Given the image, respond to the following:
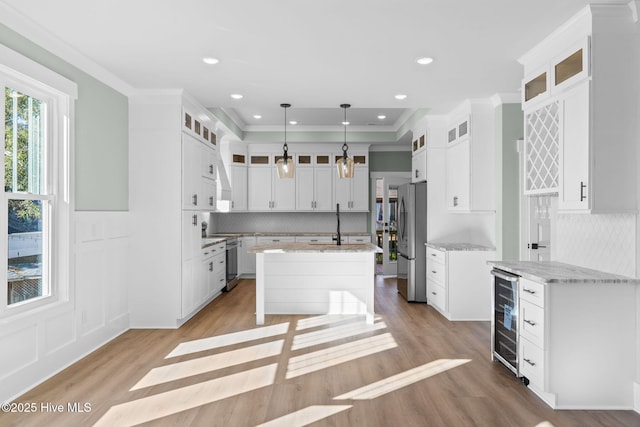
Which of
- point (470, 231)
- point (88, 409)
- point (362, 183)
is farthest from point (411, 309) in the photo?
point (88, 409)

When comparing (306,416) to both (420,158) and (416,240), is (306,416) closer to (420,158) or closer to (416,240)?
(416,240)

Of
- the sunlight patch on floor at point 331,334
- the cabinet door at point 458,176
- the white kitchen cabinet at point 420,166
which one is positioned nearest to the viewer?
the sunlight patch on floor at point 331,334

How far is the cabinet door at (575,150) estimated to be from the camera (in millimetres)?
2797

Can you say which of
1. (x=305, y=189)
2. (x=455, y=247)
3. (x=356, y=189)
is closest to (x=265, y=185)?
(x=305, y=189)

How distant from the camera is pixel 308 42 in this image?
331 cm

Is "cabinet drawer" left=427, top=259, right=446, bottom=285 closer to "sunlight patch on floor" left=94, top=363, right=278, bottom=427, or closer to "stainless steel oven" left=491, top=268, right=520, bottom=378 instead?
"stainless steel oven" left=491, top=268, right=520, bottom=378

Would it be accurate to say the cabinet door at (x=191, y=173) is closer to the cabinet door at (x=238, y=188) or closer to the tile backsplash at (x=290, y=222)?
the cabinet door at (x=238, y=188)

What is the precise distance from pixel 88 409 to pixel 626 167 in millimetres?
3842

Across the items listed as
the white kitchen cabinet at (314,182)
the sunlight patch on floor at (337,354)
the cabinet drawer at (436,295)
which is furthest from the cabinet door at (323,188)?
the sunlight patch on floor at (337,354)

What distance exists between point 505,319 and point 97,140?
3.96 metres

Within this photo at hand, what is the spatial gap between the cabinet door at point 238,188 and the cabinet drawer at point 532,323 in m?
5.93

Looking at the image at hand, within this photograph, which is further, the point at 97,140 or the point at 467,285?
the point at 467,285

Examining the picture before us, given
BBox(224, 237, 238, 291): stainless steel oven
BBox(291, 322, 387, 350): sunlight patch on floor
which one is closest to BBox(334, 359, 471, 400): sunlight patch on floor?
BBox(291, 322, 387, 350): sunlight patch on floor

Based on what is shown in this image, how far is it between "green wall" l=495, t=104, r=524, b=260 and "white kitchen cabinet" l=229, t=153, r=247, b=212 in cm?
487
